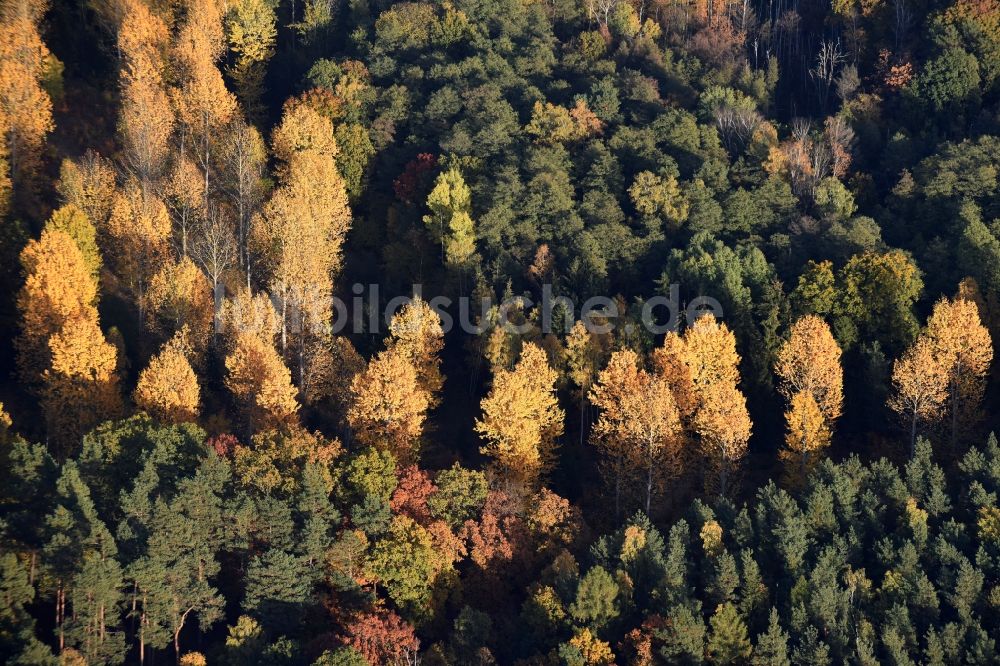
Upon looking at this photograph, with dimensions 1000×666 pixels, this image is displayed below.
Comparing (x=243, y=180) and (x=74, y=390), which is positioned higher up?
(x=243, y=180)

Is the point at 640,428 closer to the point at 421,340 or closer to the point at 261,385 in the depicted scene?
the point at 421,340

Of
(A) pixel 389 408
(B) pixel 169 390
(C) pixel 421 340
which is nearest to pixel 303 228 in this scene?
(C) pixel 421 340

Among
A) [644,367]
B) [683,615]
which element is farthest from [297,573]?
[644,367]

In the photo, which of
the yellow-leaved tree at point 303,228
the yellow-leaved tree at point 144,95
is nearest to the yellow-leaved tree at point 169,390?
the yellow-leaved tree at point 303,228

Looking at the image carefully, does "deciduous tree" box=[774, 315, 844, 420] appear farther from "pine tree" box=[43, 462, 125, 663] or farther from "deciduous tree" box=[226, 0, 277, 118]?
"deciduous tree" box=[226, 0, 277, 118]

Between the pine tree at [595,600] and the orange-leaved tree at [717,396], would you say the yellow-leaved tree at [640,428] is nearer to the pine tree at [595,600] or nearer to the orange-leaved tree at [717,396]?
the orange-leaved tree at [717,396]
